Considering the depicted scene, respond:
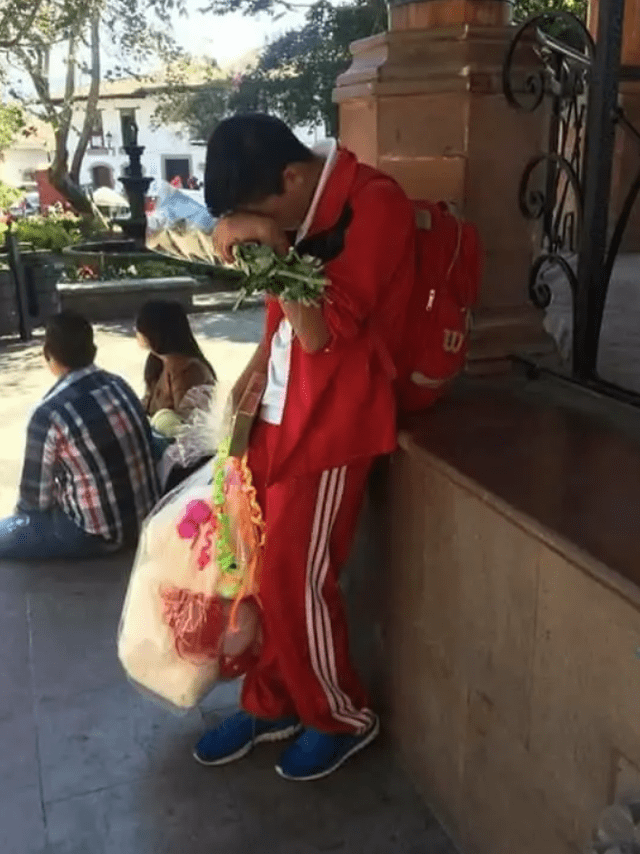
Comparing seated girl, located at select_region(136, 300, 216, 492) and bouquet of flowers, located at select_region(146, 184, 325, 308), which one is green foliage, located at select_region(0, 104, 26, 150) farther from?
bouquet of flowers, located at select_region(146, 184, 325, 308)

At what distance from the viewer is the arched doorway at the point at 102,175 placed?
47688mm

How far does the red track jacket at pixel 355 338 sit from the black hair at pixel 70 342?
1.72 meters

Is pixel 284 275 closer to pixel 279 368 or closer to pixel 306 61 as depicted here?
pixel 279 368

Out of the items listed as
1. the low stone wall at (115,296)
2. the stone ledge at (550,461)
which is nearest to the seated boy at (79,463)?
the stone ledge at (550,461)

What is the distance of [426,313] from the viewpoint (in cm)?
209

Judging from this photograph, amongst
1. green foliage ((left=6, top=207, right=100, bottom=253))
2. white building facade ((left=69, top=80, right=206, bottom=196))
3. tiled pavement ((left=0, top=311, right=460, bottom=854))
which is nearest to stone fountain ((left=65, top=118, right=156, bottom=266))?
green foliage ((left=6, top=207, right=100, bottom=253))

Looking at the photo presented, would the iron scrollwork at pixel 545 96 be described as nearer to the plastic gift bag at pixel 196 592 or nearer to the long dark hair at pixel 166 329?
the plastic gift bag at pixel 196 592

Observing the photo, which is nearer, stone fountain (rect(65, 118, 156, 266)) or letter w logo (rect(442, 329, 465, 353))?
letter w logo (rect(442, 329, 465, 353))

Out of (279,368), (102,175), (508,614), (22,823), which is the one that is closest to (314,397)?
(279,368)

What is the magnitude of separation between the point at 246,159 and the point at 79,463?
1988 mm

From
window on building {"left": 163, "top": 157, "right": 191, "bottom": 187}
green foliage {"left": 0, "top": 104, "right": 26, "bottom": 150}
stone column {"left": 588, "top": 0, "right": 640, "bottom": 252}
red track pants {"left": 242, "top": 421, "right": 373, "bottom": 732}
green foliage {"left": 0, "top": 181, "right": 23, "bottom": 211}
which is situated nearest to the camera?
red track pants {"left": 242, "top": 421, "right": 373, "bottom": 732}

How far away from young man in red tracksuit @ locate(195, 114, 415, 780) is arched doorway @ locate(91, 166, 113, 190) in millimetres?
48056

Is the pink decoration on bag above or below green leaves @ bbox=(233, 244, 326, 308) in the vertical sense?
below

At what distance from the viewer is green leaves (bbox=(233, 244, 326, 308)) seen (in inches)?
71.1
